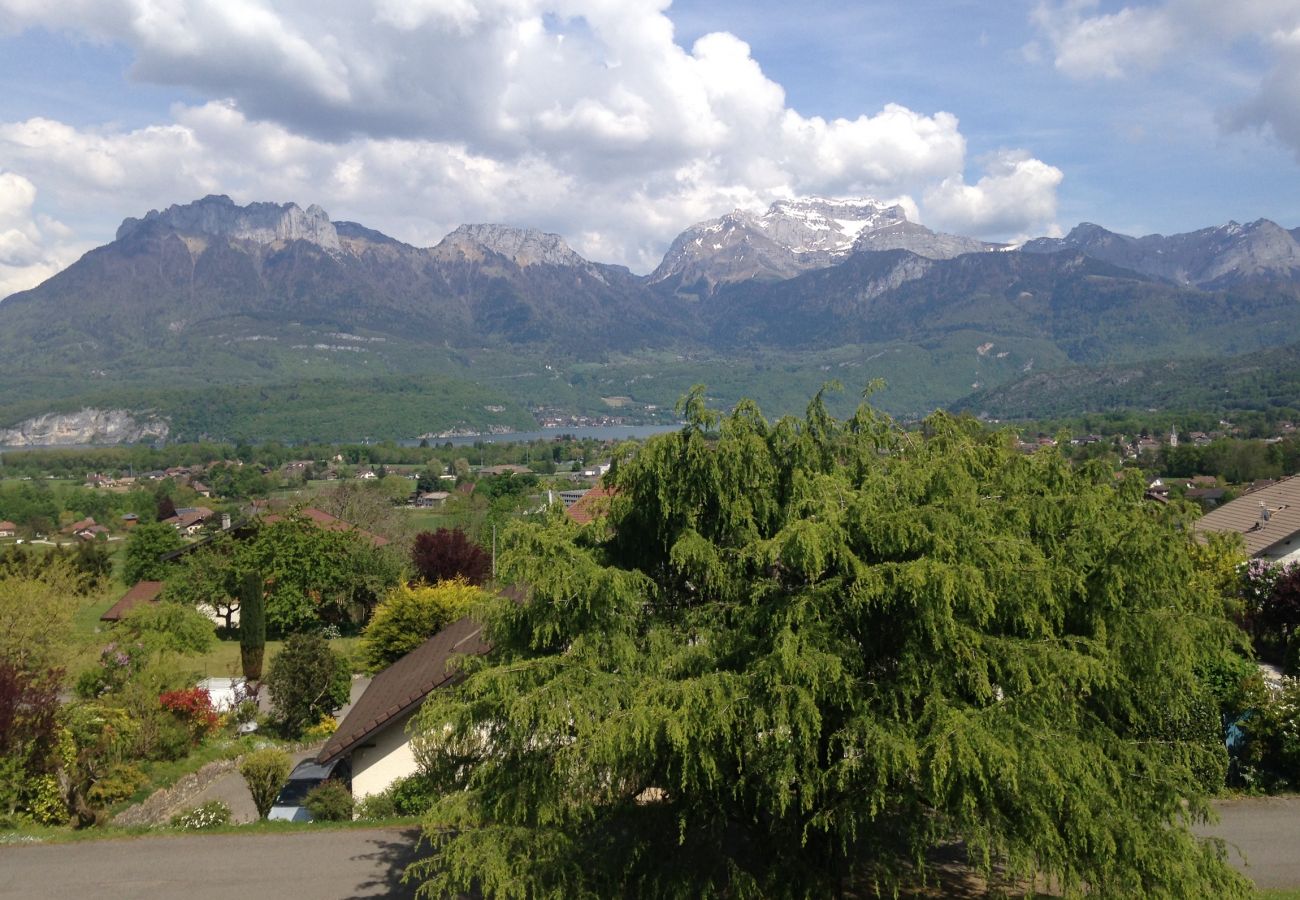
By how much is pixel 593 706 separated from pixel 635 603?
1369 mm

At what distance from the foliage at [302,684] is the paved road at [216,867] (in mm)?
9890

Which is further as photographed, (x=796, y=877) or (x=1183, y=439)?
(x=1183, y=439)

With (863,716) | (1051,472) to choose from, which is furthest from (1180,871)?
(1051,472)

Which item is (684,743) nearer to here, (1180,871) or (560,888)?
(560,888)

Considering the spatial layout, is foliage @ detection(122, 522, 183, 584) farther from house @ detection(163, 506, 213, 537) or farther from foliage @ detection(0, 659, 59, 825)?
foliage @ detection(0, 659, 59, 825)

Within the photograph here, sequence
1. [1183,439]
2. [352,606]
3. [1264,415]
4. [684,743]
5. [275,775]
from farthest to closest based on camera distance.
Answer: [1264,415]
[1183,439]
[352,606]
[275,775]
[684,743]

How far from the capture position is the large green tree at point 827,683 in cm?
752

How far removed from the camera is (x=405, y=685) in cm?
1678

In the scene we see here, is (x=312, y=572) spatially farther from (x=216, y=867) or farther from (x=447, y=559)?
(x=216, y=867)

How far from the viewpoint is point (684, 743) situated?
7.41 metres

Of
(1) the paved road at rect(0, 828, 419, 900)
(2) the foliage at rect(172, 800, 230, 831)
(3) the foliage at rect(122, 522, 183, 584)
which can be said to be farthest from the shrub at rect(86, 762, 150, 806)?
(3) the foliage at rect(122, 522, 183, 584)

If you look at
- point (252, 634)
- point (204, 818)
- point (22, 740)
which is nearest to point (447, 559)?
point (252, 634)

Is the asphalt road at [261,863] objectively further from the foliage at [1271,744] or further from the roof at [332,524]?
the roof at [332,524]

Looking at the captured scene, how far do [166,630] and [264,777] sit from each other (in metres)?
13.7
